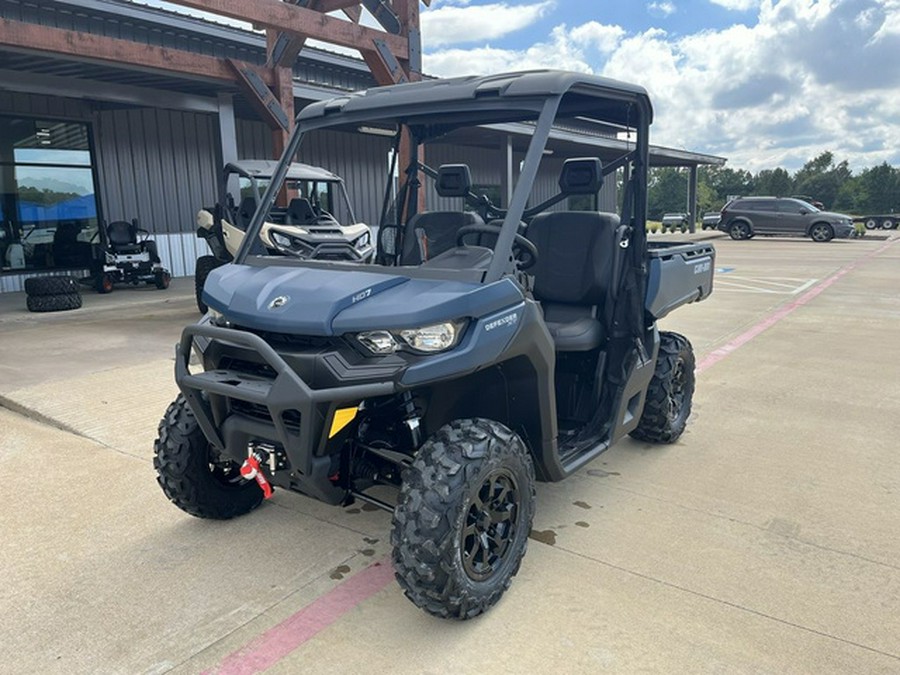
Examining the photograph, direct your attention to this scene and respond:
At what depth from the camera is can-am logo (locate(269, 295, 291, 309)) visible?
255cm

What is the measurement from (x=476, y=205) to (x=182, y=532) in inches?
89.9

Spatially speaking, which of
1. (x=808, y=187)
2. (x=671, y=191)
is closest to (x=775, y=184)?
(x=808, y=187)

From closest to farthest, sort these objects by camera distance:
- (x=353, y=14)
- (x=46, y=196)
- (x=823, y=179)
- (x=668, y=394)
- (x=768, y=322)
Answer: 1. (x=668, y=394)
2. (x=768, y=322)
3. (x=353, y=14)
4. (x=46, y=196)
5. (x=823, y=179)

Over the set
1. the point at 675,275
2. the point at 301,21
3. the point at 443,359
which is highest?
the point at 301,21

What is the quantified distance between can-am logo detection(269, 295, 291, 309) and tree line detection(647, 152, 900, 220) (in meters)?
60.4

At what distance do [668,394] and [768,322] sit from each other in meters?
5.27

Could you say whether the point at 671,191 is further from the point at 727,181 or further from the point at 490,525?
the point at 490,525

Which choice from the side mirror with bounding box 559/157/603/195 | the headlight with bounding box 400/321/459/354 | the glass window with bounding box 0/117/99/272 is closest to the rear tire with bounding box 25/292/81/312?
the glass window with bounding box 0/117/99/272

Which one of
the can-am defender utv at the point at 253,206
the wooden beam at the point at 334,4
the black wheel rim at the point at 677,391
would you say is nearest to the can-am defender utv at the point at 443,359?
the black wheel rim at the point at 677,391

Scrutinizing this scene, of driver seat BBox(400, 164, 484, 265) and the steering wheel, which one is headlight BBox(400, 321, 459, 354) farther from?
driver seat BBox(400, 164, 484, 265)

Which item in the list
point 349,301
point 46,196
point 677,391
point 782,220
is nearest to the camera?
point 349,301

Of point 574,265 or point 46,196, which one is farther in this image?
point 46,196

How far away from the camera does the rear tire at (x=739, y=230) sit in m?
25.7

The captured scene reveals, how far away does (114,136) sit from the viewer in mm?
13758
